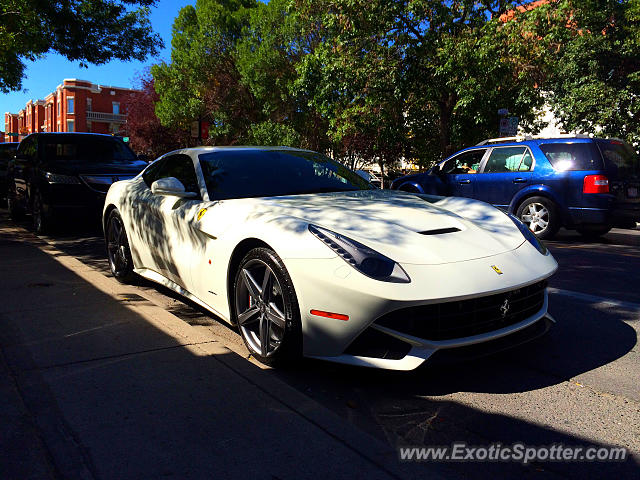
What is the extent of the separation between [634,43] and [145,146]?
30.2 metres

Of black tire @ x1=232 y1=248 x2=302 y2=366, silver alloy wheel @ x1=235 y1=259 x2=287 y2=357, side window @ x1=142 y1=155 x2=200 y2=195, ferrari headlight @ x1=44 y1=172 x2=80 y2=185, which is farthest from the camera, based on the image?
ferrari headlight @ x1=44 y1=172 x2=80 y2=185

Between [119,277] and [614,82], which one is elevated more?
[614,82]

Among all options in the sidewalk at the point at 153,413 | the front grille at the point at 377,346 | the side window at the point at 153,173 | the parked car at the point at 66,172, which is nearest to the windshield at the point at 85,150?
the parked car at the point at 66,172

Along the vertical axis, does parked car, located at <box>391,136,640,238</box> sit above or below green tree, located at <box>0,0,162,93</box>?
below

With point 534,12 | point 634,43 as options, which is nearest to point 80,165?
point 534,12

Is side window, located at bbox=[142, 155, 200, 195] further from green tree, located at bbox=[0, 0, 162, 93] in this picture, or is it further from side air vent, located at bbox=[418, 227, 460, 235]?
green tree, located at bbox=[0, 0, 162, 93]

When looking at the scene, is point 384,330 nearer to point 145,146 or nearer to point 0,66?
point 0,66

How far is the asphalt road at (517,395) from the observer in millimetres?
2496

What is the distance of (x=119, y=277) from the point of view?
5645 millimetres

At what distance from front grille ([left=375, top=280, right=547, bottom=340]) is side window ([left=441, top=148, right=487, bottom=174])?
7.76m

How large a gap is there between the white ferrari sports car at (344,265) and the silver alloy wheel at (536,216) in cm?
571

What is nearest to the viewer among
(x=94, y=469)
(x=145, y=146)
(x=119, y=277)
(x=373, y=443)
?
(x=94, y=469)

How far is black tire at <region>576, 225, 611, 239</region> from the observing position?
903 centimetres

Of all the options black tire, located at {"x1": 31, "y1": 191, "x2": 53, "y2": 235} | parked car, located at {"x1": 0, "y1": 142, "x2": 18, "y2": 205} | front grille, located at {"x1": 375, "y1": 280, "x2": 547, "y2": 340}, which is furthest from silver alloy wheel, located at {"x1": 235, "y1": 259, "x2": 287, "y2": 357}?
parked car, located at {"x1": 0, "y1": 142, "x2": 18, "y2": 205}
